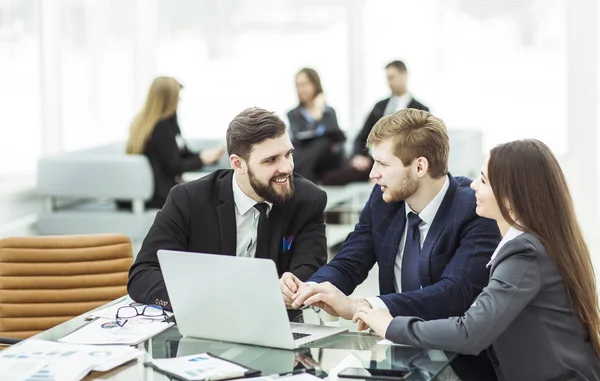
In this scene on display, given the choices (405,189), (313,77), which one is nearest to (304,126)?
(313,77)

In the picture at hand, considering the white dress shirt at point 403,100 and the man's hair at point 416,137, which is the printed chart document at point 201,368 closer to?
the man's hair at point 416,137

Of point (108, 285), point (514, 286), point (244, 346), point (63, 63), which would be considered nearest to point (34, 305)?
point (108, 285)

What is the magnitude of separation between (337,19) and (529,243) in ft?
25.6

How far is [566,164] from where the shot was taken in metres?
9.21

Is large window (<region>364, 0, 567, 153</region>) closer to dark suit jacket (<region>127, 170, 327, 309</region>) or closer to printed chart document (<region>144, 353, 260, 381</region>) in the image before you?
dark suit jacket (<region>127, 170, 327, 309</region>)

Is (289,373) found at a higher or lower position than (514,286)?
lower

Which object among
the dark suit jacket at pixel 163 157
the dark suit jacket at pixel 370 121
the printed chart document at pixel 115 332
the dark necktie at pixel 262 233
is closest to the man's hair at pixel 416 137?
the dark necktie at pixel 262 233

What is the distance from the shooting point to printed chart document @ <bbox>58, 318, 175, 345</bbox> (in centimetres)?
261

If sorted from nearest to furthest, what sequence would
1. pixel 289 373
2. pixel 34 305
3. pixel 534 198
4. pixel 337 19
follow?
pixel 289 373
pixel 534 198
pixel 34 305
pixel 337 19

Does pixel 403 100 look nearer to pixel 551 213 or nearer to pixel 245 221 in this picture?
pixel 245 221

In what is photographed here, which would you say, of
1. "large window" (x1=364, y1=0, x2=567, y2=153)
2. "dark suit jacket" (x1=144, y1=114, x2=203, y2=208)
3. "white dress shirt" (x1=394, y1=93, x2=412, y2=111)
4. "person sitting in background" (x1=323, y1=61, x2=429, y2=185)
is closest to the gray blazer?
"dark suit jacket" (x1=144, y1=114, x2=203, y2=208)

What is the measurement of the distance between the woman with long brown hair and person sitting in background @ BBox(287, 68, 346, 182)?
544cm

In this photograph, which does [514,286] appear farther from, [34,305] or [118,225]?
[118,225]

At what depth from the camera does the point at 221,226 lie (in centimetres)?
332
